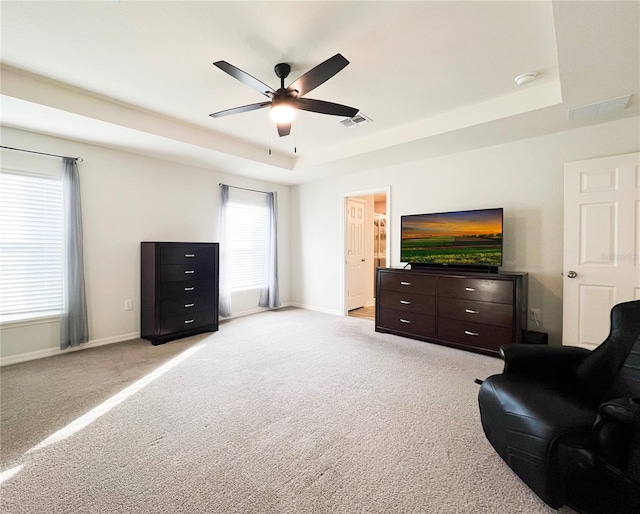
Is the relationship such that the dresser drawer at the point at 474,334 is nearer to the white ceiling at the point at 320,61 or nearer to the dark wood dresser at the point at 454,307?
the dark wood dresser at the point at 454,307

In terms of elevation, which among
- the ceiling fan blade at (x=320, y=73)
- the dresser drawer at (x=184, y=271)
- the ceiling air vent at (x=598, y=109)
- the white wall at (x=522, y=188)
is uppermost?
the ceiling air vent at (x=598, y=109)

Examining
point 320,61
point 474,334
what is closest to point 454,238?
point 474,334

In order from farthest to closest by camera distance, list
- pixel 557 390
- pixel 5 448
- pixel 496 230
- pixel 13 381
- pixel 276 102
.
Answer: pixel 496 230 → pixel 13 381 → pixel 276 102 → pixel 5 448 → pixel 557 390

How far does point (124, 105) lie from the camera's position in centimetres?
314

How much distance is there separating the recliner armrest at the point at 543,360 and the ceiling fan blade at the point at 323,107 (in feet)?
6.71

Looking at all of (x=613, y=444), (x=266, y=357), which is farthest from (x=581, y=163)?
(x=266, y=357)

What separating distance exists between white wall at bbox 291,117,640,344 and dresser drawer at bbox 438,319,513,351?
64cm

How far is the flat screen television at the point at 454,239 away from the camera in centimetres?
357

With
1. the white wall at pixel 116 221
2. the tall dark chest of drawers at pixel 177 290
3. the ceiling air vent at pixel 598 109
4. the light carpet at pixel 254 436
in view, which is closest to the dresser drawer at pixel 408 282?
the light carpet at pixel 254 436

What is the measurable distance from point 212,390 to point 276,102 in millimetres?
2446

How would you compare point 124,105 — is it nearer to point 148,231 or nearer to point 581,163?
point 148,231

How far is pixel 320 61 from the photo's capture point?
7.93 feet

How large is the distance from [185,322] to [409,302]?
3039 millimetres

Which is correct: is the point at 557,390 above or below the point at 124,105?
below
